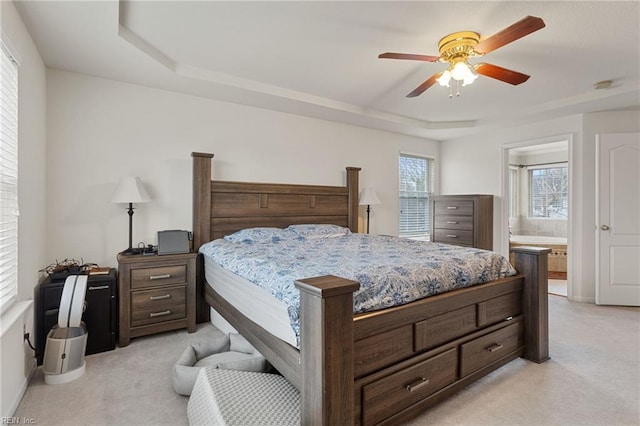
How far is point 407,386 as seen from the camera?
179 cm

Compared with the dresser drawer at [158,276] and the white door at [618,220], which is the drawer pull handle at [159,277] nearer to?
the dresser drawer at [158,276]

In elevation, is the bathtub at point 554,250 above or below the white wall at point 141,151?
below

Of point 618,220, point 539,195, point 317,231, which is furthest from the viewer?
point 539,195

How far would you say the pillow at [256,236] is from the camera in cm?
339

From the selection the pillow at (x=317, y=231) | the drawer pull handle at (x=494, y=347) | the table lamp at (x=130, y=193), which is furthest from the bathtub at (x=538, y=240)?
the table lamp at (x=130, y=193)

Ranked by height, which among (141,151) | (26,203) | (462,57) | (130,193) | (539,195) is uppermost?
(462,57)

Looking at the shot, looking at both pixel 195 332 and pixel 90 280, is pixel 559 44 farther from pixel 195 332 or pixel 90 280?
pixel 90 280

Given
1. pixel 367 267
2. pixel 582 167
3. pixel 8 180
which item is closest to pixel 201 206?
pixel 8 180

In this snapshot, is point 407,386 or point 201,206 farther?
point 201,206

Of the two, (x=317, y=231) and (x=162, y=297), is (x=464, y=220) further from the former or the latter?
(x=162, y=297)

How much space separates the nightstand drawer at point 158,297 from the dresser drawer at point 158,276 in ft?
0.19

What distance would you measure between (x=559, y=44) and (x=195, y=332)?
4.01 m

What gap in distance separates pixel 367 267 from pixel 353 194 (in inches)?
108

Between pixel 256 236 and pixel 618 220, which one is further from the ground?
pixel 618 220
